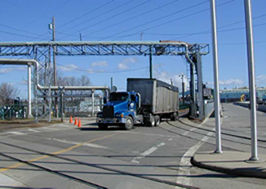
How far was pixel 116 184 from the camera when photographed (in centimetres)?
728

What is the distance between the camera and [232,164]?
8719 mm

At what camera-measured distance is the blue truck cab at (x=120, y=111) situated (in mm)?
22234

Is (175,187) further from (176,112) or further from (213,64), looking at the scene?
(176,112)

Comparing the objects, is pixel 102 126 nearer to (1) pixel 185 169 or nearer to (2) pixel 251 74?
(1) pixel 185 169

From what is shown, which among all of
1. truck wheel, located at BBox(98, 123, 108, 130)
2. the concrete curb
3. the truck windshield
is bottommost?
the concrete curb

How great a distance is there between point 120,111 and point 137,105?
218 centimetres

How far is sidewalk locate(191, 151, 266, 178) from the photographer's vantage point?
788 cm

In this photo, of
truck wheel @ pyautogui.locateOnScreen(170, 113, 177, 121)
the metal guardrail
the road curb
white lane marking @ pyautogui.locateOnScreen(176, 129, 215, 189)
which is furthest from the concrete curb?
the metal guardrail

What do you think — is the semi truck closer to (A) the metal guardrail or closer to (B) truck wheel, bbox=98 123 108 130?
(B) truck wheel, bbox=98 123 108 130

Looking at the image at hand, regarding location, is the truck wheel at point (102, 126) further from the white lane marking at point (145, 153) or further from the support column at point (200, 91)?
the support column at point (200, 91)

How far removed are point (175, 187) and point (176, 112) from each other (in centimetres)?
2727

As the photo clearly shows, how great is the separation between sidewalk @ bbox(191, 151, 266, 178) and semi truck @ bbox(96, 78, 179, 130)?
40.4 feet

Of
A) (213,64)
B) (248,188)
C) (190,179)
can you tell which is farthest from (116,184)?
(213,64)

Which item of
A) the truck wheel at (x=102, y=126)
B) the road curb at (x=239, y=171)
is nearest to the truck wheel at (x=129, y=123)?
the truck wheel at (x=102, y=126)
